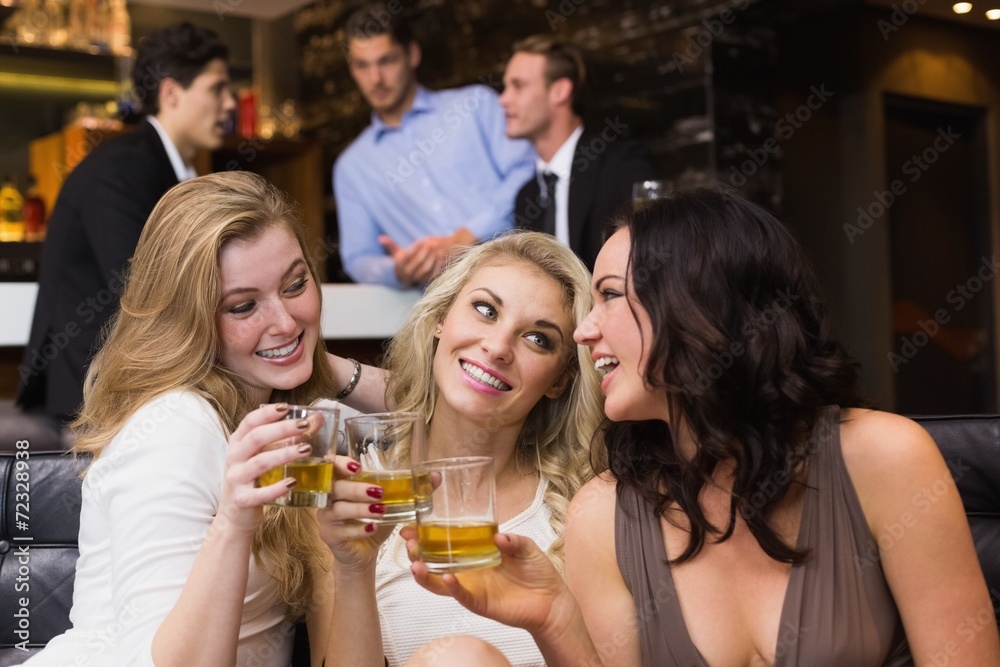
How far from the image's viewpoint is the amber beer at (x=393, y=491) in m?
1.51

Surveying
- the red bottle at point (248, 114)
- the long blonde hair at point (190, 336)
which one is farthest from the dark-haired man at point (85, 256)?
the red bottle at point (248, 114)

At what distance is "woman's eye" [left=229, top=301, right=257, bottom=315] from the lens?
6.29 feet

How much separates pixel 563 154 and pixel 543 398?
2214mm

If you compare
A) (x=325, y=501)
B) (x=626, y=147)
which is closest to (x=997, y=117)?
(x=626, y=147)

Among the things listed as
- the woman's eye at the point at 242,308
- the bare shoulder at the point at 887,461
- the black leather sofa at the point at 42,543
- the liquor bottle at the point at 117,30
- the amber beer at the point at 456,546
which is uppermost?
the liquor bottle at the point at 117,30

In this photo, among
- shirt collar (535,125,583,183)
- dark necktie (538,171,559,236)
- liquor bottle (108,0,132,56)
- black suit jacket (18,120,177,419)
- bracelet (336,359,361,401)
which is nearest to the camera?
bracelet (336,359,361,401)

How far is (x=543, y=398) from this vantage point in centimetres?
244

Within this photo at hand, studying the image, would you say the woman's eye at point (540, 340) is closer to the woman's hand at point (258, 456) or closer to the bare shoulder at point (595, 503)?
the bare shoulder at point (595, 503)

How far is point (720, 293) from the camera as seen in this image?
5.67 ft

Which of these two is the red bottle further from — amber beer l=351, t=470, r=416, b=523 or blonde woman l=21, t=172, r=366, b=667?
amber beer l=351, t=470, r=416, b=523

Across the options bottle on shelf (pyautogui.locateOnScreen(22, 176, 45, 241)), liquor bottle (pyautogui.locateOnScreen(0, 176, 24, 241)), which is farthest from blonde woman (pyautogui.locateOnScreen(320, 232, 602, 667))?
liquor bottle (pyautogui.locateOnScreen(0, 176, 24, 241))

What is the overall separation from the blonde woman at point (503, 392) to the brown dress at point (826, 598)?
0.41 m

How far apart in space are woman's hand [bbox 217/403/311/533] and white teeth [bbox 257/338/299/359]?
1.54 ft

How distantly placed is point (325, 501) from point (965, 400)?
488 centimetres
